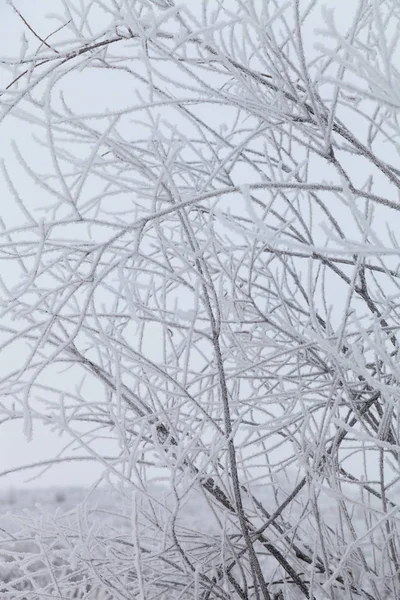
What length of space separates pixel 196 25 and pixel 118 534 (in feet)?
4.89

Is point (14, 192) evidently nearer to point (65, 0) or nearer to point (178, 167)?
point (65, 0)

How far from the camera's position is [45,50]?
1.67 m

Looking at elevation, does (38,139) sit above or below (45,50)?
below

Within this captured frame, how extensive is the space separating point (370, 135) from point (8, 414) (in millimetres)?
1282

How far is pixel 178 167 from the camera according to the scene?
2.27 m

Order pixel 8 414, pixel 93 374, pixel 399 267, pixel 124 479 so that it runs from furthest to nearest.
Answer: pixel 399 267 < pixel 93 374 < pixel 8 414 < pixel 124 479

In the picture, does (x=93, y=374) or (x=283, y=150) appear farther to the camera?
(x=283, y=150)

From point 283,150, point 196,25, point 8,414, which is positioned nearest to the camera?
point 196,25

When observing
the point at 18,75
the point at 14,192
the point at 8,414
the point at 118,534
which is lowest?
the point at 118,534

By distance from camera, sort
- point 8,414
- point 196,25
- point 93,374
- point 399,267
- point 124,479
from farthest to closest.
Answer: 1. point 399,267
2. point 93,374
3. point 8,414
4. point 124,479
5. point 196,25

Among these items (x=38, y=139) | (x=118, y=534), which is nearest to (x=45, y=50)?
(x=38, y=139)

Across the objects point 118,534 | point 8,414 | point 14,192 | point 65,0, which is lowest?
point 118,534

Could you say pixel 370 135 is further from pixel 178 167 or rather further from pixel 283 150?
pixel 178 167

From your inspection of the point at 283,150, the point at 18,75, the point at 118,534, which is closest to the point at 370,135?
the point at 283,150
